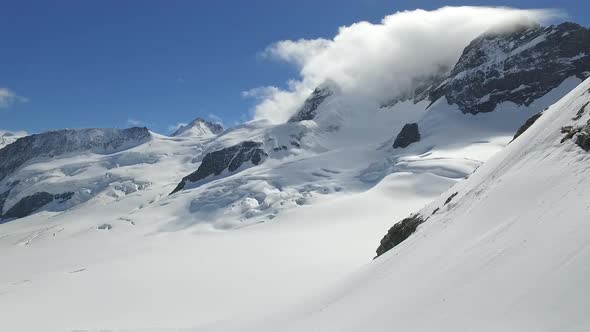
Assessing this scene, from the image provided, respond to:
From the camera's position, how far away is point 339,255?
88500 mm

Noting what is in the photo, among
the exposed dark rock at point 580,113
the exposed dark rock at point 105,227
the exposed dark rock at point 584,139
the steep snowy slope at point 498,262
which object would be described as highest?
the exposed dark rock at point 105,227

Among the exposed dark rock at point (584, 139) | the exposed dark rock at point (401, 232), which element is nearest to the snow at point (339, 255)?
the exposed dark rock at point (584, 139)

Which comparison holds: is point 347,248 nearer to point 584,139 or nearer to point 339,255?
point 339,255

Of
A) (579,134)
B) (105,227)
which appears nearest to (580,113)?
(579,134)

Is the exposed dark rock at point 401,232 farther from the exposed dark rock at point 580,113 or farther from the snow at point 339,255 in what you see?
the exposed dark rock at point 580,113

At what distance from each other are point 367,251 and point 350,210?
5370 cm

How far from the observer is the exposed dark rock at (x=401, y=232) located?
1588 inches

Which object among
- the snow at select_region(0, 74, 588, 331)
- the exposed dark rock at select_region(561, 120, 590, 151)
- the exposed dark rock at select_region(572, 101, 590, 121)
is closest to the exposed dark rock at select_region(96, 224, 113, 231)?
the snow at select_region(0, 74, 588, 331)

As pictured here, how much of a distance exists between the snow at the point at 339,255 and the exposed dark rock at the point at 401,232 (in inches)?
89.3

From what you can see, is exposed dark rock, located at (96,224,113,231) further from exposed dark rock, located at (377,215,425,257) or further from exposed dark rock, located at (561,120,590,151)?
exposed dark rock, located at (561,120,590,151)

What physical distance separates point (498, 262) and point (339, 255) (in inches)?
2756

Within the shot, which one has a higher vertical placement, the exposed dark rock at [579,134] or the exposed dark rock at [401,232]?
the exposed dark rock at [579,134]

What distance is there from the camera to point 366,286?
30188 millimetres

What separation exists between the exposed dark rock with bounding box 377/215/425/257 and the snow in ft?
7.44
